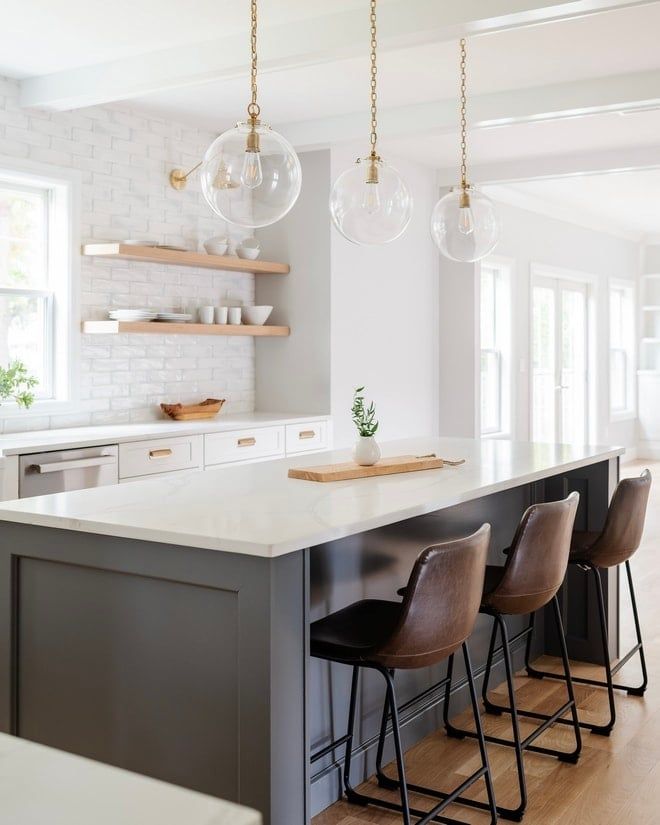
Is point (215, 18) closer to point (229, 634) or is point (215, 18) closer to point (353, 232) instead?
point (353, 232)

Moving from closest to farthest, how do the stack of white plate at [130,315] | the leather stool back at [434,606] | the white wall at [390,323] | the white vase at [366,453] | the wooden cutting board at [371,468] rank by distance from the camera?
the leather stool back at [434,606]
the wooden cutting board at [371,468]
the white vase at [366,453]
the stack of white plate at [130,315]
the white wall at [390,323]

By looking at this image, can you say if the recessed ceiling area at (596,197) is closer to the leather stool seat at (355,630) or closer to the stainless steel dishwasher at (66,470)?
the stainless steel dishwasher at (66,470)

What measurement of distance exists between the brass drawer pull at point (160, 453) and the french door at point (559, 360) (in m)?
5.35

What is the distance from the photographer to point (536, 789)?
296 centimetres

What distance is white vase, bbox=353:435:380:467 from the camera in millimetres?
3373

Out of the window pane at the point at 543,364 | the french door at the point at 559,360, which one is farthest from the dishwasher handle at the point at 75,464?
the window pane at the point at 543,364

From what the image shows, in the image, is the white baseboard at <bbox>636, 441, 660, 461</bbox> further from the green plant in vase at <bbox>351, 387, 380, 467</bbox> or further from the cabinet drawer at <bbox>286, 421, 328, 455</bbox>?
the green plant in vase at <bbox>351, 387, 380, 467</bbox>

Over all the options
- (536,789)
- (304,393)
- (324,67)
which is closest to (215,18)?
(324,67)

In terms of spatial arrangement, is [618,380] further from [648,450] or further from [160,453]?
[160,453]

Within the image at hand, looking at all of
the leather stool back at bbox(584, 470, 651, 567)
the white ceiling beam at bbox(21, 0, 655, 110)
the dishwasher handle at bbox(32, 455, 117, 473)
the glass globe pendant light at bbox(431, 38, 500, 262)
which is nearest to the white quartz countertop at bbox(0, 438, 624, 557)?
the leather stool back at bbox(584, 470, 651, 567)

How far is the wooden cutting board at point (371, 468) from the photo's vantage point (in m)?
3.21

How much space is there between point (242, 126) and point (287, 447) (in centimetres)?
327

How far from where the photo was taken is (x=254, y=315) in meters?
6.27

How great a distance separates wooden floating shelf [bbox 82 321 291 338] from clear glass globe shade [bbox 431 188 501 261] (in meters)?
2.05
